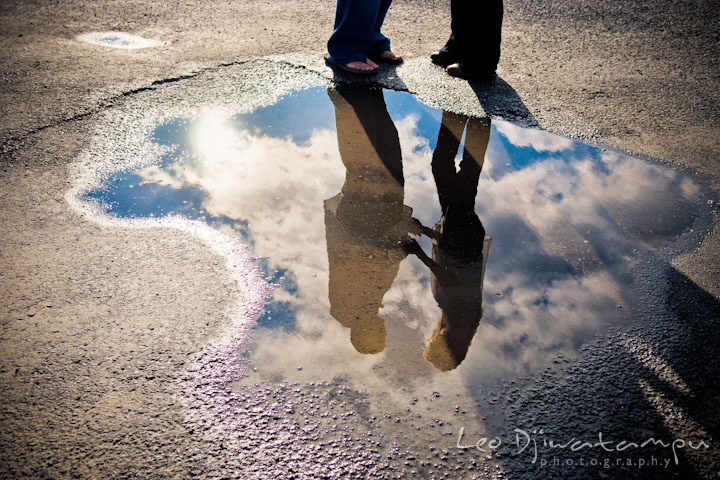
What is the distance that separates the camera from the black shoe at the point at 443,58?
4.38m

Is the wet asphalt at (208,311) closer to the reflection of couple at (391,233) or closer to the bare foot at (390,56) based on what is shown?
the bare foot at (390,56)

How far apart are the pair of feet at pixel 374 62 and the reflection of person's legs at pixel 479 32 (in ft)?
2.07

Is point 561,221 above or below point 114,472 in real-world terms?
above

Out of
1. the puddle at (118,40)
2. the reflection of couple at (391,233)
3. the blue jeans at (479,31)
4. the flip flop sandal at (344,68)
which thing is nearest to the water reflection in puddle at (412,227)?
the reflection of couple at (391,233)

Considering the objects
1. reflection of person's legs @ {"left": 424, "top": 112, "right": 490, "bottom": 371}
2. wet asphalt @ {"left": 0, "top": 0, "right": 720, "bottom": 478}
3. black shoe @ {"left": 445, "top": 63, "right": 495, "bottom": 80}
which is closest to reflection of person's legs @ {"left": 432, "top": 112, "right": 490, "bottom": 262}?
reflection of person's legs @ {"left": 424, "top": 112, "right": 490, "bottom": 371}

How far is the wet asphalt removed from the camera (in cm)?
168

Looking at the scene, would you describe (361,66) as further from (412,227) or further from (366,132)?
(412,227)

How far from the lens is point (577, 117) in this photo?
3662 mm

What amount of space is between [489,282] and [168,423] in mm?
1579

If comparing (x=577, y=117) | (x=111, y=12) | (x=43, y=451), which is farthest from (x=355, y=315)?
(x=111, y=12)

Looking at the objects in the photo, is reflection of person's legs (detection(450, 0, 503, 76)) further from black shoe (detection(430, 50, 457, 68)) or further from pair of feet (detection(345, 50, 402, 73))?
pair of feet (detection(345, 50, 402, 73))

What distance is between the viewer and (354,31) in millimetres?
4184

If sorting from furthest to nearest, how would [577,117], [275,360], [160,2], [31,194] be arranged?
[160,2] → [577,117] → [31,194] → [275,360]

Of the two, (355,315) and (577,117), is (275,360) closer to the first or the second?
(355,315)
